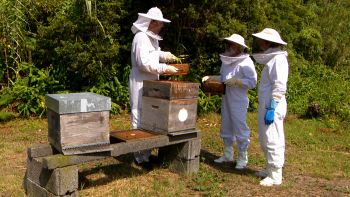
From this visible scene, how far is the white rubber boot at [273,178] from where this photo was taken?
3.60 metres

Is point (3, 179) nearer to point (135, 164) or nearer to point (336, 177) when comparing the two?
point (135, 164)

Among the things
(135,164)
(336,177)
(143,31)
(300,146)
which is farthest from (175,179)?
(300,146)

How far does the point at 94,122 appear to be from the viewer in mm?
2828

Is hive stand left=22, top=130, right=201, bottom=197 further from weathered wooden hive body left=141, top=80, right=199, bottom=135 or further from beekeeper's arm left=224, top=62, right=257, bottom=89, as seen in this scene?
beekeeper's arm left=224, top=62, right=257, bottom=89

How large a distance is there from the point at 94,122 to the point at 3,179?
1580mm

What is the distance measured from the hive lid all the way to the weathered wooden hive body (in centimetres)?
→ 70

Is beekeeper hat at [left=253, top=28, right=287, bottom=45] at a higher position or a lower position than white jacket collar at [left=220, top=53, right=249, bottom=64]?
higher

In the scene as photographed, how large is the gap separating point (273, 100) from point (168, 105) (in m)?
1.18

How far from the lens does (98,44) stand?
6.15m

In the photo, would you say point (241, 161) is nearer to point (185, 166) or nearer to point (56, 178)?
point (185, 166)

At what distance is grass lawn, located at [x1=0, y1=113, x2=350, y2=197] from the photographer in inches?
135

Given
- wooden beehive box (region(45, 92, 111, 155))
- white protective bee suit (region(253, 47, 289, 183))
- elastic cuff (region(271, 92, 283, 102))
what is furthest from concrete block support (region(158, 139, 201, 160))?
wooden beehive box (region(45, 92, 111, 155))

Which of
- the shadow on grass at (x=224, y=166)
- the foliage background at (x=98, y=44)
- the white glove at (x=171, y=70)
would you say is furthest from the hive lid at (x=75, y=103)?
the foliage background at (x=98, y=44)

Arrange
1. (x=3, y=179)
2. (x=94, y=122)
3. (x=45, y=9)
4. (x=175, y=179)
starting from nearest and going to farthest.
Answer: (x=94, y=122) < (x=3, y=179) < (x=175, y=179) < (x=45, y=9)
